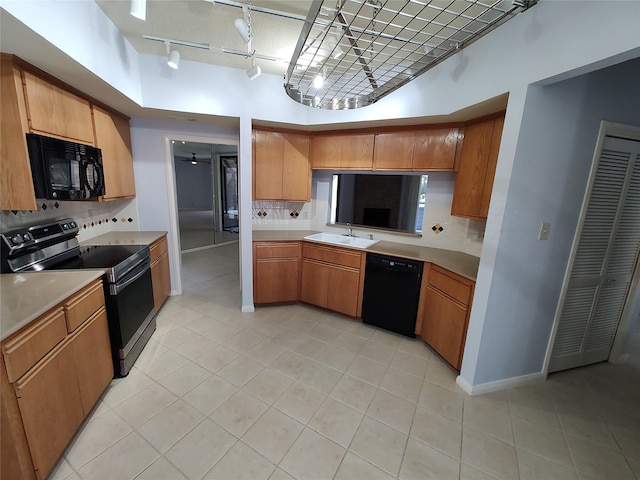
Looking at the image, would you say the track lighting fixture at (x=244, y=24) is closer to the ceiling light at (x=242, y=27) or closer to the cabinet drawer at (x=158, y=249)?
the ceiling light at (x=242, y=27)

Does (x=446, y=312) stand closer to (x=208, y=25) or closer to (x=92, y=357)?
(x=92, y=357)

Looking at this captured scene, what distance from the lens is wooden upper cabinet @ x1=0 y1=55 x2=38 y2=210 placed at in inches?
61.4

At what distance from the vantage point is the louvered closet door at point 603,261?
6.45 feet

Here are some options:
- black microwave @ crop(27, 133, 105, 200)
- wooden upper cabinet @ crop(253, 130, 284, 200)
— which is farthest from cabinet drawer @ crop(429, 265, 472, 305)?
black microwave @ crop(27, 133, 105, 200)

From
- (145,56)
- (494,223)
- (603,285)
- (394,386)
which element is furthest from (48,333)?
(603,285)

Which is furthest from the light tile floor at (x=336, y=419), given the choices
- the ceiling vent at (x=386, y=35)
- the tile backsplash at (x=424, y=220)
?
the ceiling vent at (x=386, y=35)

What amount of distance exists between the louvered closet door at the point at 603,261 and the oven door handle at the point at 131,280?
3.41 metres

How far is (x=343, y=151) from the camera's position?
3088 millimetres

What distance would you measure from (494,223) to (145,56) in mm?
3304

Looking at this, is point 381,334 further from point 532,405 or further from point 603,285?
point 603,285

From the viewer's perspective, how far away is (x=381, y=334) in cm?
283

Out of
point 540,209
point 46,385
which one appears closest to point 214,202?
point 46,385

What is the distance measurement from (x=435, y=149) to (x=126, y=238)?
3315mm

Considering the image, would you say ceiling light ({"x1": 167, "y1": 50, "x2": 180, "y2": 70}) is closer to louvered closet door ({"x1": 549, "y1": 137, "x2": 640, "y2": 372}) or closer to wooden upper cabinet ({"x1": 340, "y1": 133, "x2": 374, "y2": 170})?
wooden upper cabinet ({"x1": 340, "y1": 133, "x2": 374, "y2": 170})
